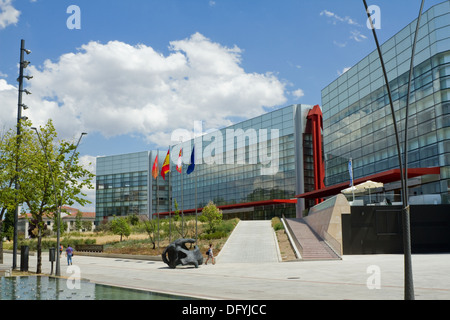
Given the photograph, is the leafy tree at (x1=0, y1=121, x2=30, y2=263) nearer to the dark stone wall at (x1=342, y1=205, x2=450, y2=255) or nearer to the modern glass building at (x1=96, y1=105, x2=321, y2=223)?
the dark stone wall at (x1=342, y1=205, x2=450, y2=255)

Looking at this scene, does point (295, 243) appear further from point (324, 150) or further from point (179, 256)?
point (324, 150)

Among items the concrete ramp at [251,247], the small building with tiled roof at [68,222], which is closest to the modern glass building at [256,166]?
the concrete ramp at [251,247]

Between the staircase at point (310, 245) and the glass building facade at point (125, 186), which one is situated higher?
the glass building facade at point (125, 186)

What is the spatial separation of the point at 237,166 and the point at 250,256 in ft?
189

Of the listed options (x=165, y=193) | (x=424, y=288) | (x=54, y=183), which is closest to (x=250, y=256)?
(x=54, y=183)

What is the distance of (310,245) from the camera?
3750cm

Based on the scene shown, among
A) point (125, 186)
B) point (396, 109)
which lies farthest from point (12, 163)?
point (125, 186)

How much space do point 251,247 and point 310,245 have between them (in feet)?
18.2

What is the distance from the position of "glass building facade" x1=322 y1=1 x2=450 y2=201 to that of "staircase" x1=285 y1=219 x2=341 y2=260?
562 inches

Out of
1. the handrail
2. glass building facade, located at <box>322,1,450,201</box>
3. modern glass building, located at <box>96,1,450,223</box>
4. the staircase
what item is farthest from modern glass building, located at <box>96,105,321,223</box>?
the staircase

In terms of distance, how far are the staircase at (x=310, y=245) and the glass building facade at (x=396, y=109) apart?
562 inches

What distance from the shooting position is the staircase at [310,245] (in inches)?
1339

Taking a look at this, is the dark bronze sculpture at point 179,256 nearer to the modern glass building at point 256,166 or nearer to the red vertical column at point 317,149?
the modern glass building at point 256,166
